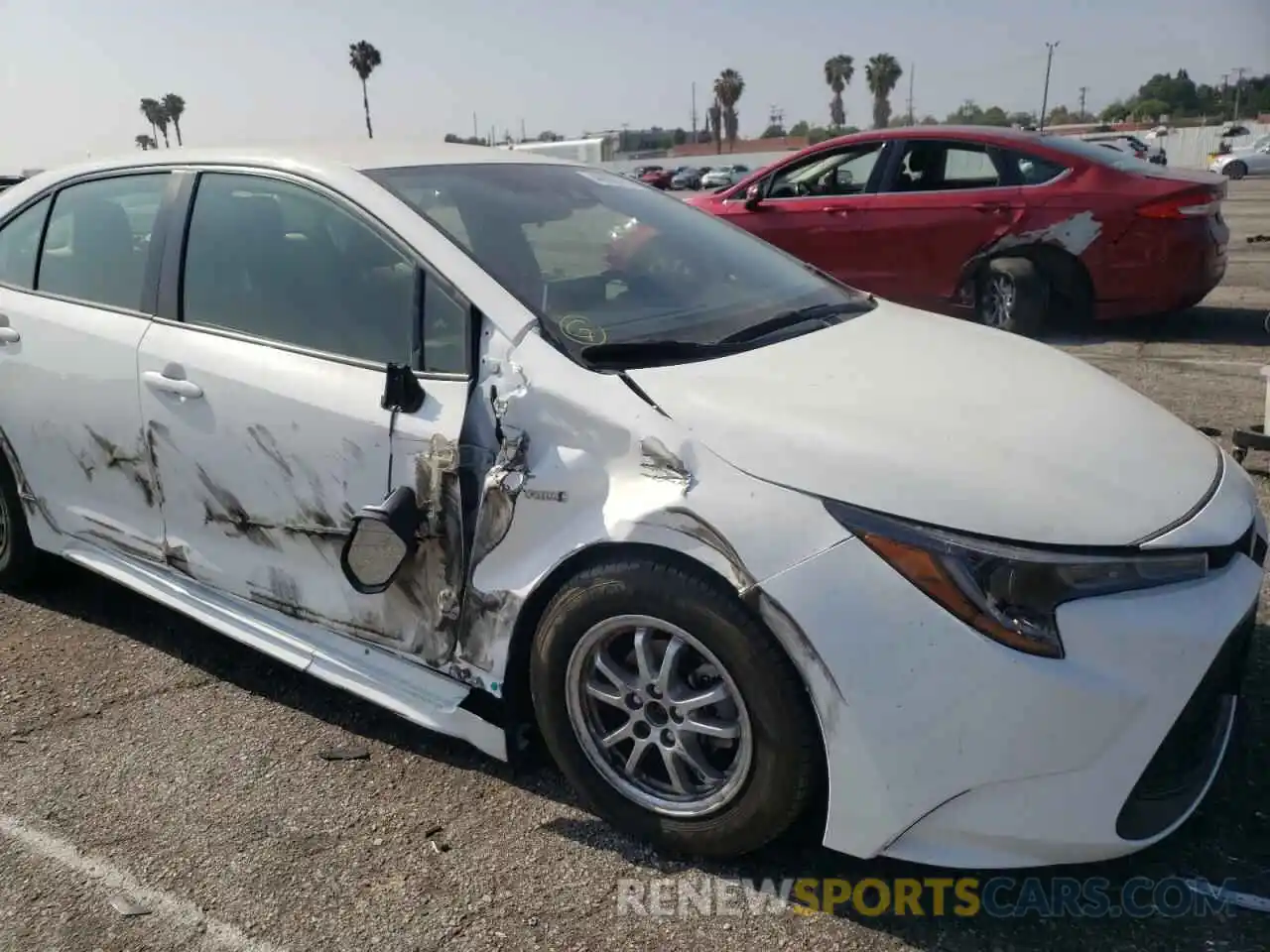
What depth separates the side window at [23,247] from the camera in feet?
12.6

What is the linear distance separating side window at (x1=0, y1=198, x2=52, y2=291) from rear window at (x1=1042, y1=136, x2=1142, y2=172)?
260 inches

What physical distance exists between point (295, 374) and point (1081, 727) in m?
2.08

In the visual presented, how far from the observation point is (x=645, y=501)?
2336 millimetres

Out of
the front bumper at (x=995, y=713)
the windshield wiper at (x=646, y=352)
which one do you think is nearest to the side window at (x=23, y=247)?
the windshield wiper at (x=646, y=352)

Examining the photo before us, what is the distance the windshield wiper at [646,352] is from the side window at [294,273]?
53 cm

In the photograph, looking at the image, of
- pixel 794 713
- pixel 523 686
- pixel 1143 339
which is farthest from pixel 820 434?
pixel 1143 339

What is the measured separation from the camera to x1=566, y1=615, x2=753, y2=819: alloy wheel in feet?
7.72

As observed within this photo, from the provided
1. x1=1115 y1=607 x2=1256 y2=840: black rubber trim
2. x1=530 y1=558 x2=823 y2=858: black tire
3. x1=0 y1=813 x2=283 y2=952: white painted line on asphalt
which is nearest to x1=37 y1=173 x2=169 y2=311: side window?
x1=0 y1=813 x2=283 y2=952: white painted line on asphalt

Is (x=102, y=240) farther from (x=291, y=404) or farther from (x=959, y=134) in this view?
(x=959, y=134)

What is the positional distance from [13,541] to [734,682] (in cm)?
306

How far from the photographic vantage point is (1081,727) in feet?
6.72

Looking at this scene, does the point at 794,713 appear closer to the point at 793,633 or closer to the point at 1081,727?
the point at 793,633

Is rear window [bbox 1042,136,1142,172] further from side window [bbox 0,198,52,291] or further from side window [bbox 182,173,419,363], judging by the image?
side window [bbox 0,198,52,291]

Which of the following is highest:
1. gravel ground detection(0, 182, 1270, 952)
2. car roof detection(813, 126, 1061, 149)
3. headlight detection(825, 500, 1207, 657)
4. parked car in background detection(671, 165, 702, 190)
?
parked car in background detection(671, 165, 702, 190)
